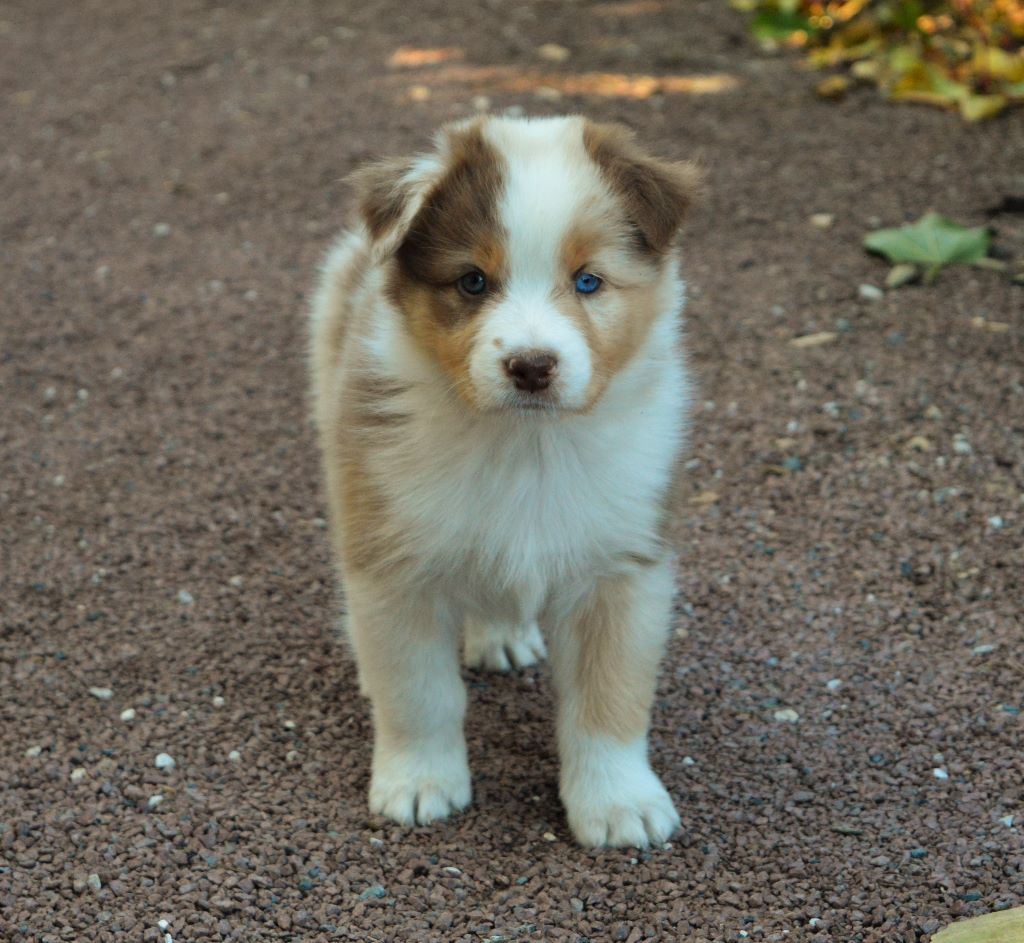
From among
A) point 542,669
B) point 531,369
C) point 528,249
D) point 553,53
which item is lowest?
point 553,53

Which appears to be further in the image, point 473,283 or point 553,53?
point 553,53

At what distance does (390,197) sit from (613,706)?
1.36 m

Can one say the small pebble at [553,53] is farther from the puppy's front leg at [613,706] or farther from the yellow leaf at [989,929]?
the yellow leaf at [989,929]

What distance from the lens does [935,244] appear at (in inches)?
251

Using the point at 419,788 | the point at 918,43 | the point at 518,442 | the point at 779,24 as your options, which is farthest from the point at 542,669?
the point at 779,24

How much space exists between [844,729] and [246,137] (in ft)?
19.1

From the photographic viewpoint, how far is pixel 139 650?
14.6 ft

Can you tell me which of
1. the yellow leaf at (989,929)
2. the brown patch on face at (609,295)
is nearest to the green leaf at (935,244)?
the brown patch on face at (609,295)

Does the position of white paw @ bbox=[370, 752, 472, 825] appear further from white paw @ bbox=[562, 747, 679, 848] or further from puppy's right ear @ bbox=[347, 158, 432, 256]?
puppy's right ear @ bbox=[347, 158, 432, 256]

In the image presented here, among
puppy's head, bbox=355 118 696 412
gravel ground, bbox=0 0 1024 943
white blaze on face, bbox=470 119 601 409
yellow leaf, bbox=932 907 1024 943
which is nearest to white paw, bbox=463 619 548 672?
A: gravel ground, bbox=0 0 1024 943

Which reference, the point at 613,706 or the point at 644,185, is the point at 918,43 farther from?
the point at 613,706

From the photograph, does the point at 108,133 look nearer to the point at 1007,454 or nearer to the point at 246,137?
the point at 246,137

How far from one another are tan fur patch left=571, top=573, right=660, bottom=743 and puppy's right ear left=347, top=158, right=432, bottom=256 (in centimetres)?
99

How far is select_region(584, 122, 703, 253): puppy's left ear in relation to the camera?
134 inches
